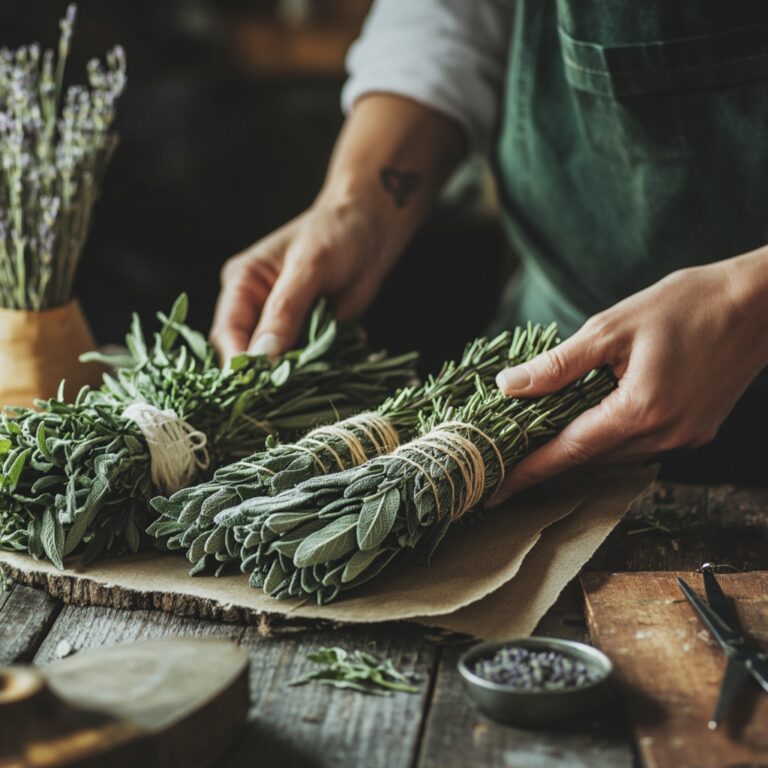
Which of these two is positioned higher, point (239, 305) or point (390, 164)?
point (390, 164)

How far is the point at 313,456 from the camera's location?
1277 millimetres

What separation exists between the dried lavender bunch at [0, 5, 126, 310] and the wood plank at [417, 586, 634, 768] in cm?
93

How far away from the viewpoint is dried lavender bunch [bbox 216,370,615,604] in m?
1.12

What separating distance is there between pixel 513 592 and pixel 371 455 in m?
0.26

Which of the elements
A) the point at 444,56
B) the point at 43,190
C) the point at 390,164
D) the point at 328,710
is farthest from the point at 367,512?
the point at 444,56

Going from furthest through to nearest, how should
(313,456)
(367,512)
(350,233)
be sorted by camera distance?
(350,233) → (313,456) → (367,512)

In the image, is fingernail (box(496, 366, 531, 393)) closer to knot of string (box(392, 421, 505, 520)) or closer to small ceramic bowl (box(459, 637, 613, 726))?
knot of string (box(392, 421, 505, 520))

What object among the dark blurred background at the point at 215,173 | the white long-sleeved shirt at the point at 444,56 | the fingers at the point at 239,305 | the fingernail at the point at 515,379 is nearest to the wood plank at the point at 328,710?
the fingernail at the point at 515,379

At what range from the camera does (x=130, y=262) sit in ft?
12.7

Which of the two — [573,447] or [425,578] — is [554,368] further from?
[425,578]

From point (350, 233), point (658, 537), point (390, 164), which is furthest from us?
point (390, 164)

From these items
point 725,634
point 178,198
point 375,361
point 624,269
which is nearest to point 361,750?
point 725,634

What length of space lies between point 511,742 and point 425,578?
0.29 metres

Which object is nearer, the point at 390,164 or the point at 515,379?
the point at 515,379
